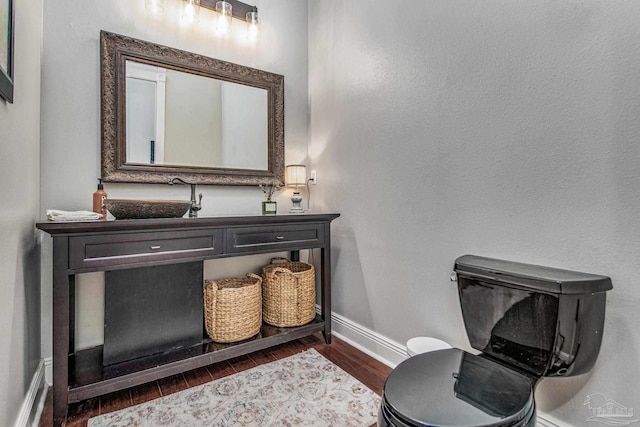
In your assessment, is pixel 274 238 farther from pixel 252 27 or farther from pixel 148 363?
pixel 252 27

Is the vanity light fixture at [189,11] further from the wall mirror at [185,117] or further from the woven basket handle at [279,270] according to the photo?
the woven basket handle at [279,270]

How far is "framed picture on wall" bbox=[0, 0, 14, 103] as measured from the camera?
1047 millimetres

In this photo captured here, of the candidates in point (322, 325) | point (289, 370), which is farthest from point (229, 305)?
point (322, 325)

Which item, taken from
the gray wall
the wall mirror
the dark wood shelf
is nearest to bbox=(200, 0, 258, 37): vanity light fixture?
the wall mirror

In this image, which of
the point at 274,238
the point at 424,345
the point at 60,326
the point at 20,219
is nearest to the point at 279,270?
the point at 274,238

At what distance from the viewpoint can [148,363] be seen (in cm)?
169

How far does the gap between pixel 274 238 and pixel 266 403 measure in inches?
34.2

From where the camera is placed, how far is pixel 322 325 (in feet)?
7.20

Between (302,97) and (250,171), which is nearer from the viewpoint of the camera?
(250,171)

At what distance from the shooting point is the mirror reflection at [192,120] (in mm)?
1991

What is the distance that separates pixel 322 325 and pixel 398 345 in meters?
0.54

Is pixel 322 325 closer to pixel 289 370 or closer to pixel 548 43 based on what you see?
pixel 289 370

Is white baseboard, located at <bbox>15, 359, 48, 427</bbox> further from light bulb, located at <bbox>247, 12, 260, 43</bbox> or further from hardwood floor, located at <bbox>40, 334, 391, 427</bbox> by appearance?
light bulb, located at <bbox>247, 12, 260, 43</bbox>

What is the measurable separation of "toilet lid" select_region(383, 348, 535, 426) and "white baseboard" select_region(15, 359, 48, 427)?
145 centimetres
